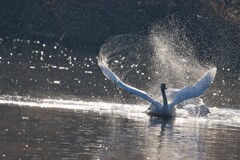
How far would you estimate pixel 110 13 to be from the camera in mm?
105000

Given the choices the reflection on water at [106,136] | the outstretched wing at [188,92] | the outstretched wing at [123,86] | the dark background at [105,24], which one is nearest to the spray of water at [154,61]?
the outstretched wing at [123,86]

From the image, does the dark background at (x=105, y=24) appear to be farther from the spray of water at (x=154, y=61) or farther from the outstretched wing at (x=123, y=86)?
the outstretched wing at (x=123, y=86)

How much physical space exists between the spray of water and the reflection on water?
4909 millimetres

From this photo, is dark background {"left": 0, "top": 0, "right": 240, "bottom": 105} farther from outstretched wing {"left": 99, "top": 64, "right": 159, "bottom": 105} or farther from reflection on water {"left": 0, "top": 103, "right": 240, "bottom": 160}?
reflection on water {"left": 0, "top": 103, "right": 240, "bottom": 160}

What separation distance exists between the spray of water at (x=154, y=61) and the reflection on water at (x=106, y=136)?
4.91 meters

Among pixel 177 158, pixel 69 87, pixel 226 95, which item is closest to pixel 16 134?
pixel 177 158

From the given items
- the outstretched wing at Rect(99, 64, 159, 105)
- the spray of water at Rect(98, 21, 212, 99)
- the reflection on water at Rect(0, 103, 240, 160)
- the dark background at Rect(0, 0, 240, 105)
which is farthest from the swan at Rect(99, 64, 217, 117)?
the dark background at Rect(0, 0, 240, 105)

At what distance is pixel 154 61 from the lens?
74.3 metres

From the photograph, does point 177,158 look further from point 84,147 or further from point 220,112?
point 220,112

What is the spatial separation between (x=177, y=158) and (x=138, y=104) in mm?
12937

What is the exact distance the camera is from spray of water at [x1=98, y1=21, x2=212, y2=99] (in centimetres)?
4876

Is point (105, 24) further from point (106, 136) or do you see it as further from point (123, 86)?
point (106, 136)

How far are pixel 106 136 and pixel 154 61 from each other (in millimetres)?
50730

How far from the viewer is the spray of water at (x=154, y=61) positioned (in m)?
48.8
